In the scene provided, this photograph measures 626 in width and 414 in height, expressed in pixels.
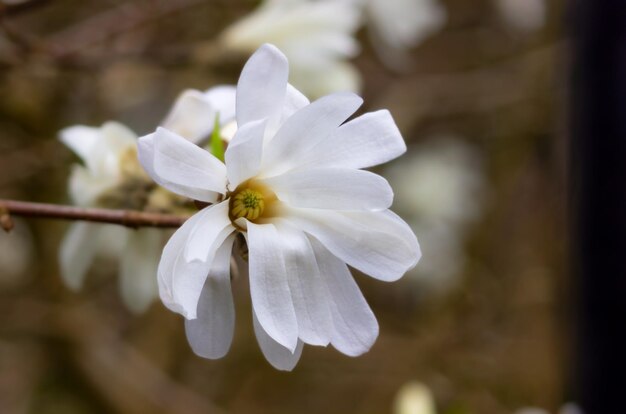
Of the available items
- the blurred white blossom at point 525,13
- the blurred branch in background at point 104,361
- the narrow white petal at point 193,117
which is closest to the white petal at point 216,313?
the narrow white petal at point 193,117

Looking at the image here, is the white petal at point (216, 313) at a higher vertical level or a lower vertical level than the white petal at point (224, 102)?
lower

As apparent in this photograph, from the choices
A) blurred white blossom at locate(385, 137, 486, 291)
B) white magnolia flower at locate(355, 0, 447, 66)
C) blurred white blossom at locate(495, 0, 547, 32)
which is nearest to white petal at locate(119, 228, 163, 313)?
white magnolia flower at locate(355, 0, 447, 66)

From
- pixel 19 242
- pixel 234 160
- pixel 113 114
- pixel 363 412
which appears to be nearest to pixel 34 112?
pixel 113 114

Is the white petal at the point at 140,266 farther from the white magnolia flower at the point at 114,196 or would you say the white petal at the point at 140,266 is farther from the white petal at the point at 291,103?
the white petal at the point at 291,103

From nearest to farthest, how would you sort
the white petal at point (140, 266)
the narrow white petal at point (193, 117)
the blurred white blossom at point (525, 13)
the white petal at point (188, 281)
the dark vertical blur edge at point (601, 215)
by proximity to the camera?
the white petal at point (188, 281), the narrow white petal at point (193, 117), the white petal at point (140, 266), the dark vertical blur edge at point (601, 215), the blurred white blossom at point (525, 13)

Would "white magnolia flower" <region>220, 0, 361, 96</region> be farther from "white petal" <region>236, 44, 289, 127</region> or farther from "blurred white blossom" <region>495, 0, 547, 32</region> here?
"blurred white blossom" <region>495, 0, 547, 32</region>

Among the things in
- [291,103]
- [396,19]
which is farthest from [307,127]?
[396,19]
